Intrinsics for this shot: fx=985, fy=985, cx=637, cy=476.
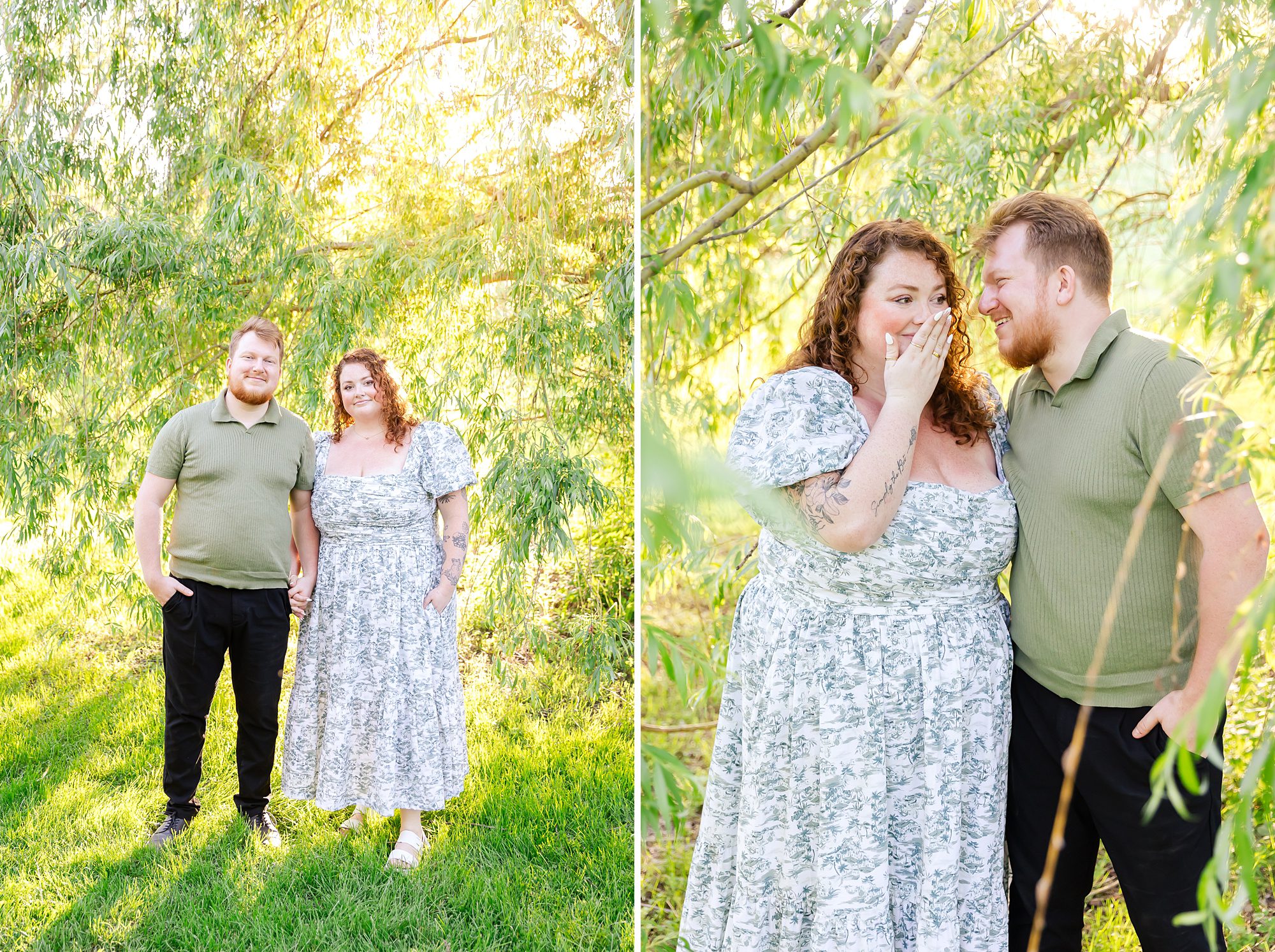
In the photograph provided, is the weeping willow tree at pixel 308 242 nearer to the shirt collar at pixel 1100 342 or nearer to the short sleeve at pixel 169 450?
the short sleeve at pixel 169 450

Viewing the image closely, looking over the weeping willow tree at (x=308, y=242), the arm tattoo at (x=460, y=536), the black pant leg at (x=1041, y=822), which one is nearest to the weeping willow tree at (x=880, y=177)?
the black pant leg at (x=1041, y=822)

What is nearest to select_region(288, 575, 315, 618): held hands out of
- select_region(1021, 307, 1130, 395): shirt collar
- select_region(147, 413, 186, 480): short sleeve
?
select_region(147, 413, 186, 480): short sleeve

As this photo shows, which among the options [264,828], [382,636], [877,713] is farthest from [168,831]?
[877,713]

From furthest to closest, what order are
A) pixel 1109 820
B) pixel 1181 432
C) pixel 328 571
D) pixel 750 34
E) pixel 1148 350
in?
pixel 328 571
pixel 1109 820
pixel 1148 350
pixel 1181 432
pixel 750 34

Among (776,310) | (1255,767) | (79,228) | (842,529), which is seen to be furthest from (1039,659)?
(79,228)

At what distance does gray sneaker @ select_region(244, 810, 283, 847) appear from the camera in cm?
283

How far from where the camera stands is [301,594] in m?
2.86

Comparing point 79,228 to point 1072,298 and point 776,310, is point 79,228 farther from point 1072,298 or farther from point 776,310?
point 1072,298

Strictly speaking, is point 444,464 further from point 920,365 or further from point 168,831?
point 920,365

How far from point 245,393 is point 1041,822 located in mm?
2268

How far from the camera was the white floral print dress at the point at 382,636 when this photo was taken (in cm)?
279

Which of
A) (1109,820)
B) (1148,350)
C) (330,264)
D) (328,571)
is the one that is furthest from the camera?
(330,264)

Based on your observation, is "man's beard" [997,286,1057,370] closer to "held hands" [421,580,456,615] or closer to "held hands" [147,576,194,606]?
"held hands" [421,580,456,615]

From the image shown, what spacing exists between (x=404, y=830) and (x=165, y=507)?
6.40 ft
